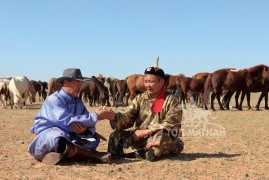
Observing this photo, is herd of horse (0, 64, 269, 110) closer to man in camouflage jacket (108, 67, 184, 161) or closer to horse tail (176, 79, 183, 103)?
horse tail (176, 79, 183, 103)

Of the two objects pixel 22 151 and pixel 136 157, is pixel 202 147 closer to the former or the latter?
pixel 136 157

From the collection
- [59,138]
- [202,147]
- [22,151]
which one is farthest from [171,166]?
[22,151]

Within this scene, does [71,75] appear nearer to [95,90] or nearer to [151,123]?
[151,123]

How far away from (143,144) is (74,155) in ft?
3.11

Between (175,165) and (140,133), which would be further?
(140,133)

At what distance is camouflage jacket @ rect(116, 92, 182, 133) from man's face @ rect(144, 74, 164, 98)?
0.16 m

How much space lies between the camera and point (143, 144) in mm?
4836


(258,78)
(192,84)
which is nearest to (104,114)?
(258,78)

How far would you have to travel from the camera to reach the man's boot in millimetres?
4242

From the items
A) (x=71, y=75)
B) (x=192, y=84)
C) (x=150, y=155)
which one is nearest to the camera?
(x=71, y=75)

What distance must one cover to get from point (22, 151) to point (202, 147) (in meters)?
2.86

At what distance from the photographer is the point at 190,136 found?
24.6 ft

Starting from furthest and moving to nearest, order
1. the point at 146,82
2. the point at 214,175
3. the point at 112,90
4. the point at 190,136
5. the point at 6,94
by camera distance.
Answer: the point at 112,90 < the point at 6,94 < the point at 190,136 < the point at 146,82 < the point at 214,175

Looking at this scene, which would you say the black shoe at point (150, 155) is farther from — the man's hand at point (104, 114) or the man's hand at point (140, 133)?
the man's hand at point (104, 114)
